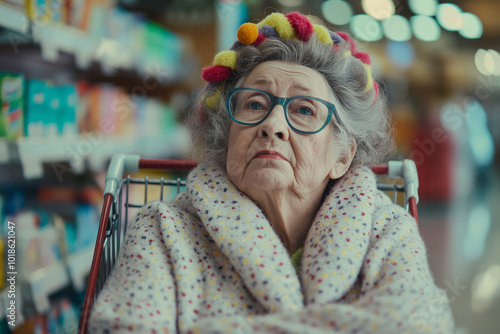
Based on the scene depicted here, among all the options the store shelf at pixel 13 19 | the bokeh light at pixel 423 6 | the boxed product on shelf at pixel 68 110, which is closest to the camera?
the store shelf at pixel 13 19

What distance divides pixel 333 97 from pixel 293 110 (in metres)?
0.16

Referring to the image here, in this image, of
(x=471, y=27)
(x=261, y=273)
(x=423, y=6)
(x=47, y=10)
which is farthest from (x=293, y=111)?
(x=471, y=27)

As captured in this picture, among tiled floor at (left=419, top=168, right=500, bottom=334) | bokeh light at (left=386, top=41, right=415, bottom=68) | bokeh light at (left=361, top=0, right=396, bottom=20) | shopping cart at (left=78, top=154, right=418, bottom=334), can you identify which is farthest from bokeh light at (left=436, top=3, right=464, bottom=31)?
shopping cart at (left=78, top=154, right=418, bottom=334)

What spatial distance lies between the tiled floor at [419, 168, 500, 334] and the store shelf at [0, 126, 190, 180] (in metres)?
1.73

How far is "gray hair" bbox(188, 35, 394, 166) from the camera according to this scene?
59.2 inches

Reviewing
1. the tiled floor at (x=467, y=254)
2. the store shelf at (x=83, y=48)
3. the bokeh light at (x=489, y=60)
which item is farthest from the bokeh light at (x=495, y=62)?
the store shelf at (x=83, y=48)

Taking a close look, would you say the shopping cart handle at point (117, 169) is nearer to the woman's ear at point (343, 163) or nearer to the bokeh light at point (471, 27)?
the woman's ear at point (343, 163)

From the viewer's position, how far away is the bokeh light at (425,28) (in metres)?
6.39

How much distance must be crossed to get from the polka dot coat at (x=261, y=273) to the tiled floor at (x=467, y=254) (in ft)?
1.15

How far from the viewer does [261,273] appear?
3.93 ft

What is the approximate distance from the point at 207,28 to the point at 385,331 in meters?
3.08

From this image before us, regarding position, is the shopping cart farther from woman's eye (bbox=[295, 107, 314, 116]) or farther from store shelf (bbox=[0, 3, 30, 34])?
store shelf (bbox=[0, 3, 30, 34])

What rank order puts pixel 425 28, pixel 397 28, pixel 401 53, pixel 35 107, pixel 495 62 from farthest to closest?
pixel 495 62 → pixel 401 53 → pixel 425 28 → pixel 397 28 → pixel 35 107

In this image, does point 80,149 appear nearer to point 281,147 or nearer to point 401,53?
point 281,147
